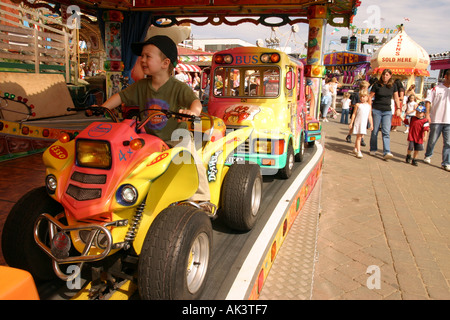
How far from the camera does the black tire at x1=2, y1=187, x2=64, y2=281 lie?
1975 millimetres

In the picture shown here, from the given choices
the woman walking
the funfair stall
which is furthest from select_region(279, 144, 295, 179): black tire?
the funfair stall

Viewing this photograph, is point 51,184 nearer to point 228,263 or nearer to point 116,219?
point 116,219

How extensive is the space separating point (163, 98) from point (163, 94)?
3 centimetres

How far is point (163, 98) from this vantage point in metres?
2.69

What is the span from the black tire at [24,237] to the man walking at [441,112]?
7344mm

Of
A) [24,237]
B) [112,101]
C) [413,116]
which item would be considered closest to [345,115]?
[413,116]

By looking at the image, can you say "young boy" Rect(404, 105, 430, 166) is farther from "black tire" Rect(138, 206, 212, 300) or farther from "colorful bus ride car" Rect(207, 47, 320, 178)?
"black tire" Rect(138, 206, 212, 300)

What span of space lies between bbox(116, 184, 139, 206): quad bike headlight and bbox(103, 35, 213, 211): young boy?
2.38 ft

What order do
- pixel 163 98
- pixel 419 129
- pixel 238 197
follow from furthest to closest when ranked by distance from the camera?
1. pixel 419 129
2. pixel 238 197
3. pixel 163 98

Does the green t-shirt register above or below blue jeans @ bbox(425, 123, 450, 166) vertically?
above

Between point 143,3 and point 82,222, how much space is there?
26.5 feet

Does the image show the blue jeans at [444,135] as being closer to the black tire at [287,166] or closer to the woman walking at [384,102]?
the woman walking at [384,102]

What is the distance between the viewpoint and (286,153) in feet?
14.7

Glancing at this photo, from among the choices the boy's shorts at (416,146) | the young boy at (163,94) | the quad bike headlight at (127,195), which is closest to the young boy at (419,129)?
the boy's shorts at (416,146)
